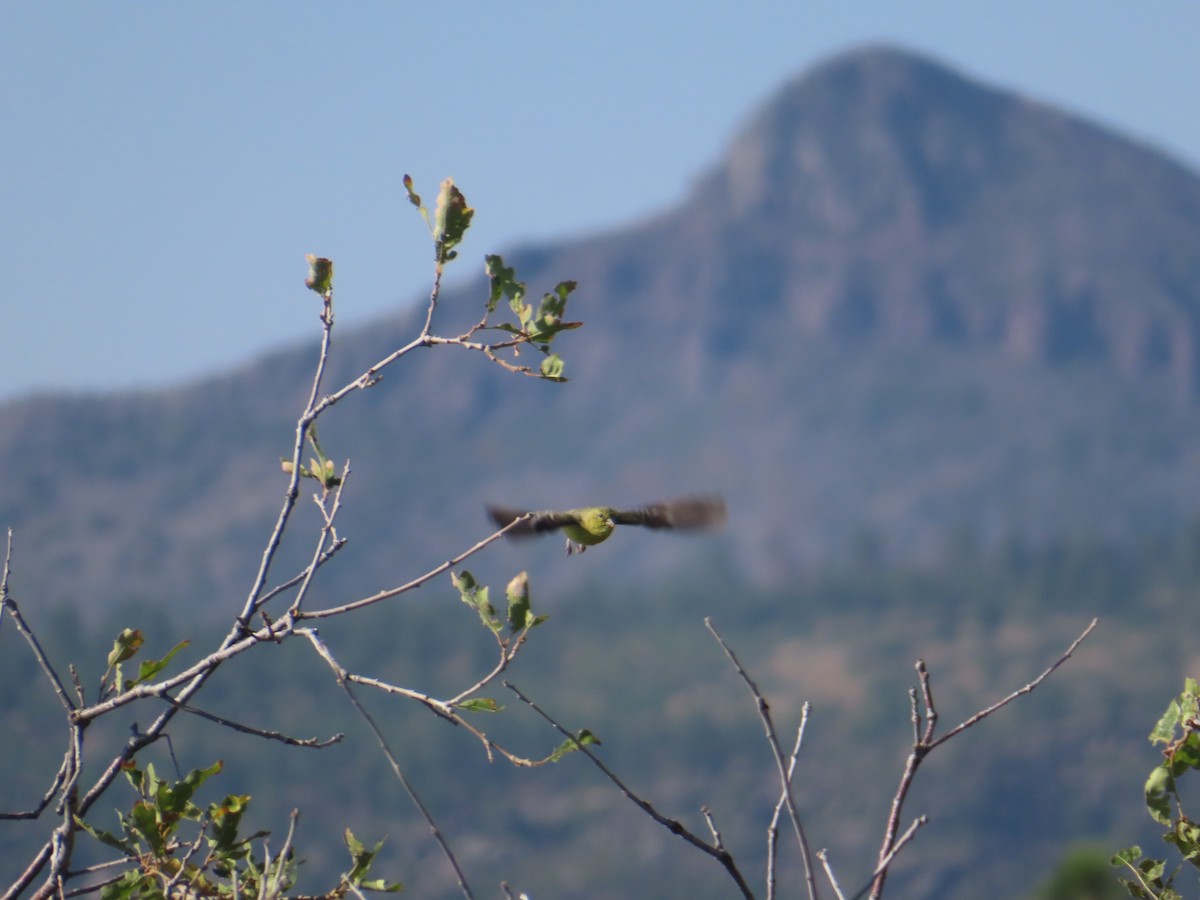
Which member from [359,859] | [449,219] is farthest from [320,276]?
[359,859]

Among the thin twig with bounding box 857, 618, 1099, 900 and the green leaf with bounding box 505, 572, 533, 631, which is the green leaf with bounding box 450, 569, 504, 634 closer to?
the green leaf with bounding box 505, 572, 533, 631

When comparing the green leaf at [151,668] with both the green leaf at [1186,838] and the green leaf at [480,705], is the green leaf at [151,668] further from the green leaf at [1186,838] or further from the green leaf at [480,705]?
the green leaf at [1186,838]

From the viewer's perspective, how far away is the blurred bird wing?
15.1 ft

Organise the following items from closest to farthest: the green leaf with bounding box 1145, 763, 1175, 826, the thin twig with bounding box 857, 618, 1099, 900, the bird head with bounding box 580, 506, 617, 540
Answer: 1. the thin twig with bounding box 857, 618, 1099, 900
2. the green leaf with bounding box 1145, 763, 1175, 826
3. the bird head with bounding box 580, 506, 617, 540

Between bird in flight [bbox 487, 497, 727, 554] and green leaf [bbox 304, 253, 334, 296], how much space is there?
77cm

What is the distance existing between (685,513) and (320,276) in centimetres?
122

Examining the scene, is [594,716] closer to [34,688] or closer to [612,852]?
[612,852]

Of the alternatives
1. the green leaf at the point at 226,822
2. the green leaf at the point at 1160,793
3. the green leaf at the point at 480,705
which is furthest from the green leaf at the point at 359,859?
the green leaf at the point at 1160,793

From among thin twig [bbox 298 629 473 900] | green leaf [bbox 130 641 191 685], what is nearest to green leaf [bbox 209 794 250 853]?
green leaf [bbox 130 641 191 685]

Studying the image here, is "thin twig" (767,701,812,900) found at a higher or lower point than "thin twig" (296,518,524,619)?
lower

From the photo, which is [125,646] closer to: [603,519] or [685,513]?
[603,519]

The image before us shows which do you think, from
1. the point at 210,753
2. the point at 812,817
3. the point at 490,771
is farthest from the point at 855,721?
the point at 210,753

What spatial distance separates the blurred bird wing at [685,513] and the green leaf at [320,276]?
3.34 feet

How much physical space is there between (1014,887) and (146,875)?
176 metres
